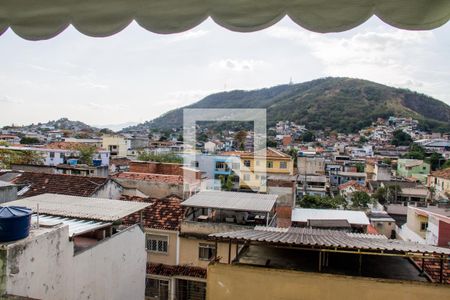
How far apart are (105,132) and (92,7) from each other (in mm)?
29042

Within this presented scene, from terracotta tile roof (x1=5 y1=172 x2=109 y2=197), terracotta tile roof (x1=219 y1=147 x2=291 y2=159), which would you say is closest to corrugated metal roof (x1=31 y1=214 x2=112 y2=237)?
terracotta tile roof (x1=5 y1=172 x2=109 y2=197)

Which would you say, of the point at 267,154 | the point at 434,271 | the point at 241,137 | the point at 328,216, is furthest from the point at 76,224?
the point at 267,154

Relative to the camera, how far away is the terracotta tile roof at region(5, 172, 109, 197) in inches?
293

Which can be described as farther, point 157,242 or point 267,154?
point 267,154

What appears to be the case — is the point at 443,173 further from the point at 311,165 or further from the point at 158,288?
the point at 158,288

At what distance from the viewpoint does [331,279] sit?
134cm

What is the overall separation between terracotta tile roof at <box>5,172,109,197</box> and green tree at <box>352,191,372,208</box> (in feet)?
30.5

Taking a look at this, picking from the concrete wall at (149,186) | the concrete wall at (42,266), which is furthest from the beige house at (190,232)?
the concrete wall at (42,266)

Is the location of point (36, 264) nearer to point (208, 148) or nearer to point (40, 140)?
point (208, 148)

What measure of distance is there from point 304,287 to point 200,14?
1114 millimetres

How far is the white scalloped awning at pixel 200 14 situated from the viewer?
21.6 inches

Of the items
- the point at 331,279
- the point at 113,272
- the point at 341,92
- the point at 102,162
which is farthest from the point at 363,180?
the point at 331,279

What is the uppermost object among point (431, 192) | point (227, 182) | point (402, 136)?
point (402, 136)

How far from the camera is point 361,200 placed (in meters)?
13.3
